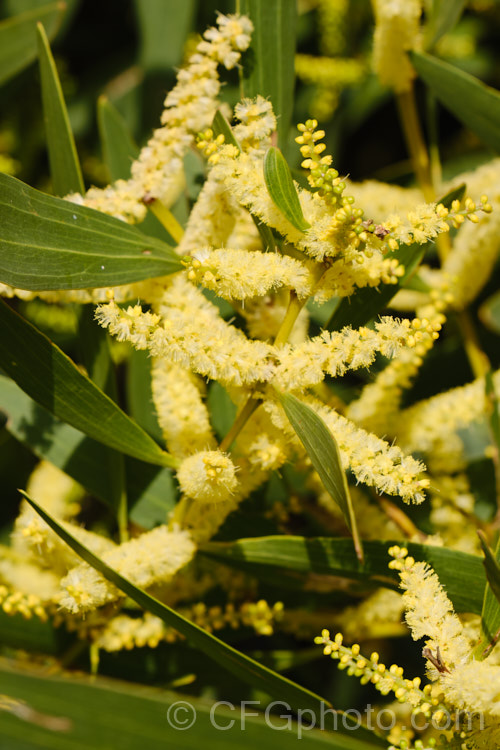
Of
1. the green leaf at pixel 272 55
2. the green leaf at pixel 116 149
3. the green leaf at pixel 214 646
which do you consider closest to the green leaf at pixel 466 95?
the green leaf at pixel 272 55

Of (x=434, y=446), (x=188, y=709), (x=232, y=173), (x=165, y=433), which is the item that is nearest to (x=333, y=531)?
(x=434, y=446)

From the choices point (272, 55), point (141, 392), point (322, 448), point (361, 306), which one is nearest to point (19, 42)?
point (272, 55)

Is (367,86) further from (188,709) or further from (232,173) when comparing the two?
(188,709)

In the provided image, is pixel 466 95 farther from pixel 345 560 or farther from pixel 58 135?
pixel 345 560

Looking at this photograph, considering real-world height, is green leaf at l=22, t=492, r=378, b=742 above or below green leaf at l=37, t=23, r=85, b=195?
below

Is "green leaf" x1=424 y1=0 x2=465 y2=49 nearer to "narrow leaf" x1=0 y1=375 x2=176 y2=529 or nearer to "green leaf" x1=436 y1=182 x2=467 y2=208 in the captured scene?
"green leaf" x1=436 y1=182 x2=467 y2=208

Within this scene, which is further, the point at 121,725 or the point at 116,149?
the point at 116,149

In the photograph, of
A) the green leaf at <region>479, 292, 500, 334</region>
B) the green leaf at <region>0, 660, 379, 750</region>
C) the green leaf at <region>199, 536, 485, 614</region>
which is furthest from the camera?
the green leaf at <region>479, 292, 500, 334</region>

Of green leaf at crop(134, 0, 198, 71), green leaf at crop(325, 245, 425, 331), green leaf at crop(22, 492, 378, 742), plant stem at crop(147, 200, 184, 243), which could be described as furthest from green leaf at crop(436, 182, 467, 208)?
green leaf at crop(134, 0, 198, 71)
